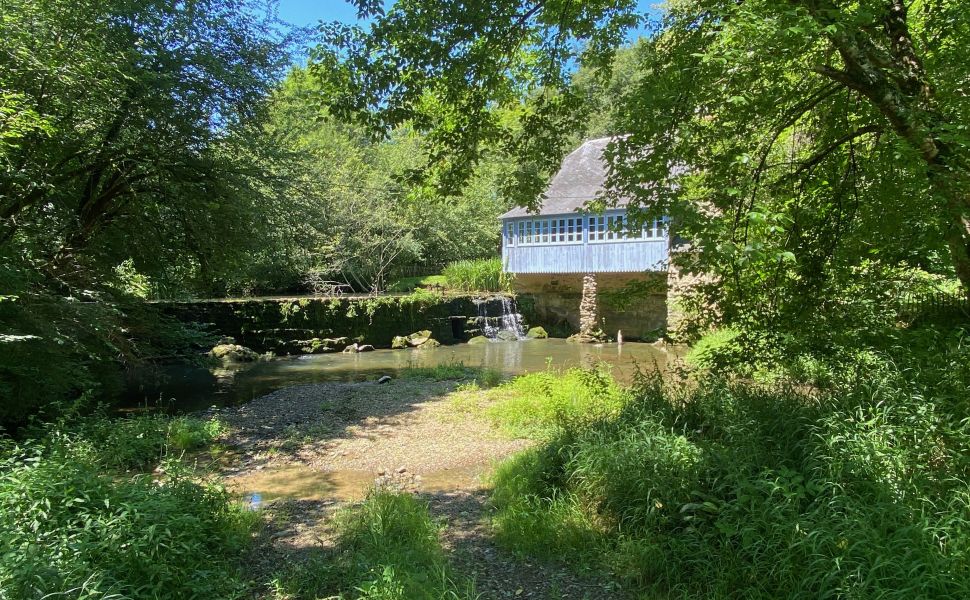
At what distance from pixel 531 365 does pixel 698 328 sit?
1025 centimetres

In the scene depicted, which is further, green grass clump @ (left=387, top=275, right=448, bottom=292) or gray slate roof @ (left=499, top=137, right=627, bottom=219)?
green grass clump @ (left=387, top=275, right=448, bottom=292)

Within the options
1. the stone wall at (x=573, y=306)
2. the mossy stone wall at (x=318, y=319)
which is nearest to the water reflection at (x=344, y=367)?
the mossy stone wall at (x=318, y=319)

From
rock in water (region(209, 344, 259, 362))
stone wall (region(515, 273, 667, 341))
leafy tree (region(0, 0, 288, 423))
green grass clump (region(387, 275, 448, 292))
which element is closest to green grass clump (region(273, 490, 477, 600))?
leafy tree (region(0, 0, 288, 423))

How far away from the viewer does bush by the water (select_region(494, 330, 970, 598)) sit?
9.62 ft

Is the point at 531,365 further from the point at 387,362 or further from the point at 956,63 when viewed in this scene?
the point at 956,63

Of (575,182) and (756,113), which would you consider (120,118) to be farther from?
(575,182)

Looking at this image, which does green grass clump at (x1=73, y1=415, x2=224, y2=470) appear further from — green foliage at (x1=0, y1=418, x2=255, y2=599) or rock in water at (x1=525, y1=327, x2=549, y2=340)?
rock in water at (x1=525, y1=327, x2=549, y2=340)

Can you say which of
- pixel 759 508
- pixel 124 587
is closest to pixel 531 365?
pixel 759 508

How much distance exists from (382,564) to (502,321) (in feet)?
59.0

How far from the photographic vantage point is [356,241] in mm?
22031

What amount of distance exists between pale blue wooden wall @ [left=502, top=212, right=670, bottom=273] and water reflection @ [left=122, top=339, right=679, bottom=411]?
8.54 ft

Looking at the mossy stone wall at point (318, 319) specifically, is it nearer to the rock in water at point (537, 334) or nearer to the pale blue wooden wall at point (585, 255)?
the rock in water at point (537, 334)

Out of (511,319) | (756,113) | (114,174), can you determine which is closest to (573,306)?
(511,319)

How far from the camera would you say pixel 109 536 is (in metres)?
3.19
